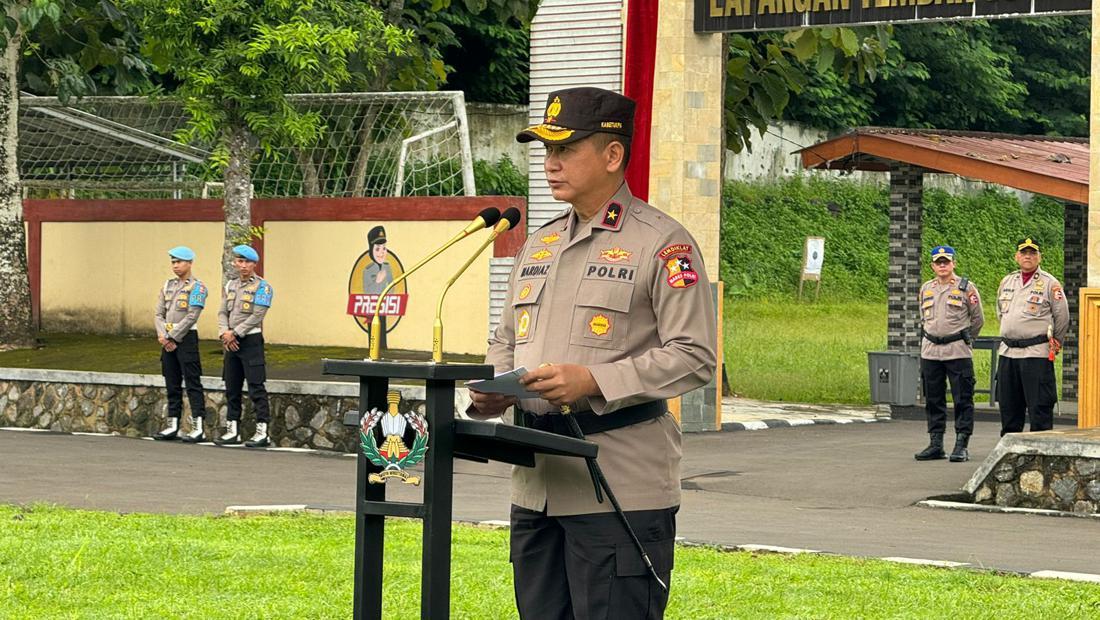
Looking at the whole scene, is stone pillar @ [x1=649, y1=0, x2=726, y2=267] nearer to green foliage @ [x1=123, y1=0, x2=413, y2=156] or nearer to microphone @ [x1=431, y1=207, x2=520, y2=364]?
green foliage @ [x1=123, y1=0, x2=413, y2=156]

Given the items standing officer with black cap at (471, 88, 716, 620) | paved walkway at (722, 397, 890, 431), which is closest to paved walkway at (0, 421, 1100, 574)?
paved walkway at (722, 397, 890, 431)

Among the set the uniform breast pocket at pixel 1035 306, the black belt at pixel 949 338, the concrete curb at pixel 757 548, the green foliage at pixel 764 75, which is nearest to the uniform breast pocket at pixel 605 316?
the concrete curb at pixel 757 548

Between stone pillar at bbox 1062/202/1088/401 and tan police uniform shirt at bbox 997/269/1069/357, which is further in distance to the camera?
stone pillar at bbox 1062/202/1088/401

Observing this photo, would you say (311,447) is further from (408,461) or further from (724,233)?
(724,233)

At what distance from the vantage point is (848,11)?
674 inches

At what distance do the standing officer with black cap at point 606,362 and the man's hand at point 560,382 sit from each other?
0.08 meters

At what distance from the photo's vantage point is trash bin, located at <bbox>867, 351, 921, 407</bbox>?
20.9 meters

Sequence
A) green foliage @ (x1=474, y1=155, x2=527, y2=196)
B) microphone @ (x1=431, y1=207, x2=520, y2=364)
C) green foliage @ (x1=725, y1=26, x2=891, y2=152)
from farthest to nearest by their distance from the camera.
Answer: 1. green foliage @ (x1=474, y1=155, x2=527, y2=196)
2. green foliage @ (x1=725, y1=26, x2=891, y2=152)
3. microphone @ (x1=431, y1=207, x2=520, y2=364)

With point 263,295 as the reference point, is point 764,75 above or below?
above

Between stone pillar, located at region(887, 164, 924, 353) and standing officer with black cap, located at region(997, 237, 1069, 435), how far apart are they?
269 inches

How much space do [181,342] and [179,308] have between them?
0.34 meters

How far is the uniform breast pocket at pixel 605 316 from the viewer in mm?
4641

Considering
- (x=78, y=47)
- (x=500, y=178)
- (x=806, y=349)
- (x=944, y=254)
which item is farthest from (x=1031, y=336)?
(x=500, y=178)

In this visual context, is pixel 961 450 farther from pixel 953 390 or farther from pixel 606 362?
pixel 606 362
